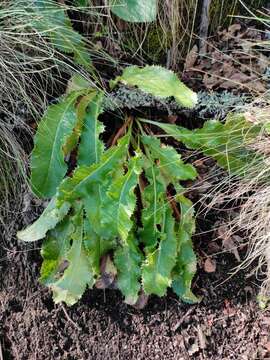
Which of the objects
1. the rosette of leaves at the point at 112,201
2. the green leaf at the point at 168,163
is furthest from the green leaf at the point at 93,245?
the green leaf at the point at 168,163

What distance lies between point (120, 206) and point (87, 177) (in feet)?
0.38

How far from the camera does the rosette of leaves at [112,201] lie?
1.44 m

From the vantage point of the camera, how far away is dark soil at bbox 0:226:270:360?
61.8 inches

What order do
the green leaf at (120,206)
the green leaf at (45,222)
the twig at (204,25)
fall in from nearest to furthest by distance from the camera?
the green leaf at (120,206) → the green leaf at (45,222) → the twig at (204,25)

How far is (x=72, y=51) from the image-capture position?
157 centimetres

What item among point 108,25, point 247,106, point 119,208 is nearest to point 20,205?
point 119,208

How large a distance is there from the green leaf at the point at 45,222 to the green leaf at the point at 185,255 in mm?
317

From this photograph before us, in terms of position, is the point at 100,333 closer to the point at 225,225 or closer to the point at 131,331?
the point at 131,331

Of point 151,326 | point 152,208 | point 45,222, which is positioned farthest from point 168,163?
point 151,326

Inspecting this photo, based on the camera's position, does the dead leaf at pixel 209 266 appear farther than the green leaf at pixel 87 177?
Yes

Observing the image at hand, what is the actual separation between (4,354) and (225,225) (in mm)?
751

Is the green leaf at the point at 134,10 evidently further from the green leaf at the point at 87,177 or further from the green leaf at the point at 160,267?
the green leaf at the point at 160,267

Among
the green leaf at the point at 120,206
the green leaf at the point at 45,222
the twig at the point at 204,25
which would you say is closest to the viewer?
the green leaf at the point at 120,206

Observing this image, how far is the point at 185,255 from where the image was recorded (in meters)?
1.50
